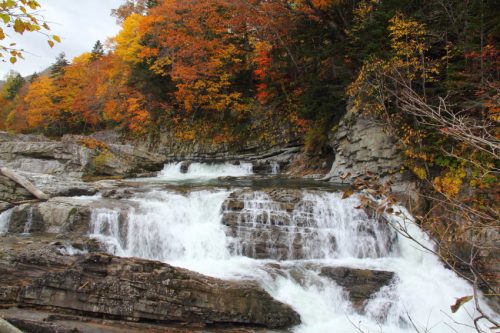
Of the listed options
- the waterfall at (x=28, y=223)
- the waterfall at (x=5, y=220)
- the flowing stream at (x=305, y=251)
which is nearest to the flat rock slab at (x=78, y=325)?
the flowing stream at (x=305, y=251)

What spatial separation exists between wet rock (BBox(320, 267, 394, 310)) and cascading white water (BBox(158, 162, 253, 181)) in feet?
33.6

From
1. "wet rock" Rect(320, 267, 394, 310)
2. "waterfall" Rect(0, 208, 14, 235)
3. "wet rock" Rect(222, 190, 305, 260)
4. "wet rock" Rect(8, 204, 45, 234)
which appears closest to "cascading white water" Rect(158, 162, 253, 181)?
"wet rock" Rect(222, 190, 305, 260)

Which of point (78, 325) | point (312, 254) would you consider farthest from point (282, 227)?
point (78, 325)

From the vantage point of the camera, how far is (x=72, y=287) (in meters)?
5.83

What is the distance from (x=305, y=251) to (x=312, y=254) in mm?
194

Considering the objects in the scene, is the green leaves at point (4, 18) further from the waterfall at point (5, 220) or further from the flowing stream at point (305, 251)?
the waterfall at point (5, 220)

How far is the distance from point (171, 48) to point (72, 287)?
17.2m

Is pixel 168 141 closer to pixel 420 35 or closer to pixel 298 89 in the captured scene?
pixel 298 89

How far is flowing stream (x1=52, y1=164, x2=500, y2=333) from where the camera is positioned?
6.90 meters

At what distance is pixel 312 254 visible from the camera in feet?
28.7

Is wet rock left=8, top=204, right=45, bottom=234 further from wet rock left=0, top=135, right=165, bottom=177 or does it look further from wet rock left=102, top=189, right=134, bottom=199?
wet rock left=0, top=135, right=165, bottom=177

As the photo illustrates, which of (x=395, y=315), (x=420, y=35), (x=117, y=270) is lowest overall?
(x=395, y=315)

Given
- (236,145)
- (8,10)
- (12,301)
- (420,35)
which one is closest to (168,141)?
(236,145)

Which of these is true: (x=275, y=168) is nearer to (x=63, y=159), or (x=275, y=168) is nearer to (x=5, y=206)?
(x=63, y=159)
